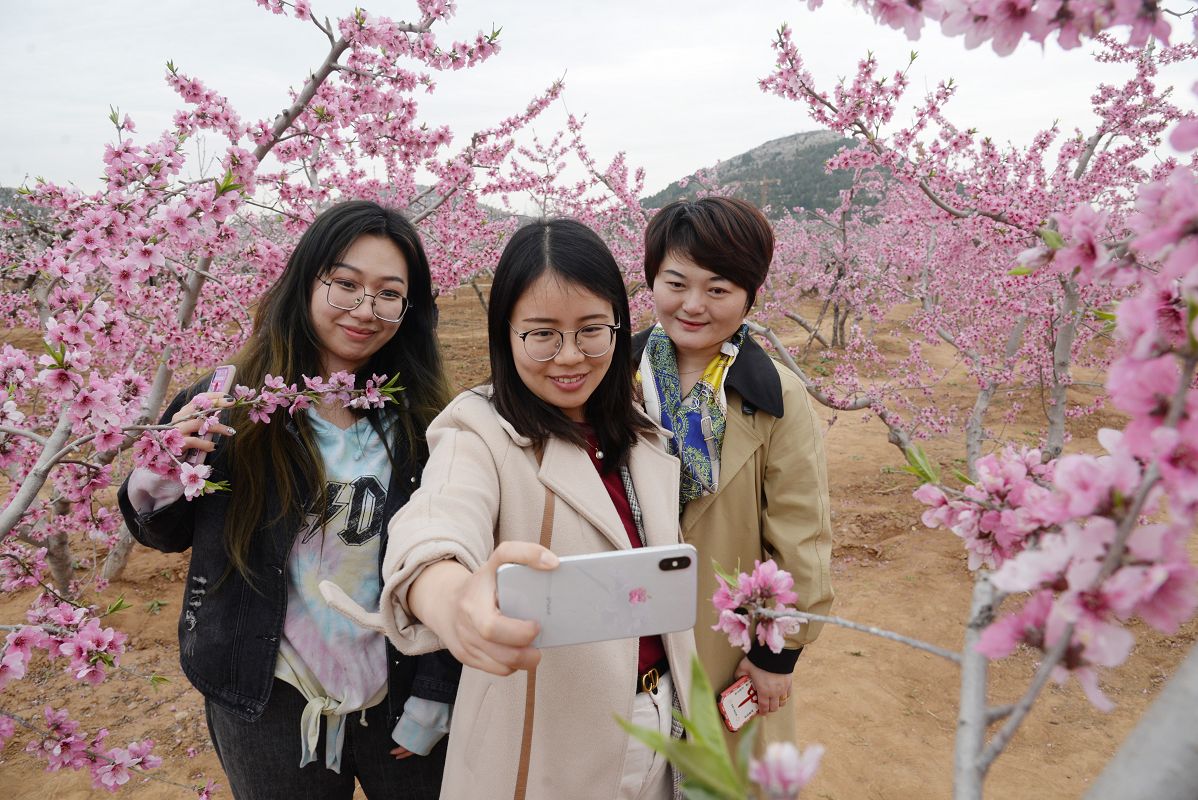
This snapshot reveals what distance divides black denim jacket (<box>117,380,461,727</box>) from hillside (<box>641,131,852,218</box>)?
2755cm

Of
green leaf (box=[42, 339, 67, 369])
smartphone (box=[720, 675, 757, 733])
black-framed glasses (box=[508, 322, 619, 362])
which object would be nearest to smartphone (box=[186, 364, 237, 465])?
green leaf (box=[42, 339, 67, 369])

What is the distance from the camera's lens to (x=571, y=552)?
142 centimetres

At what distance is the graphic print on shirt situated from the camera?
178 cm

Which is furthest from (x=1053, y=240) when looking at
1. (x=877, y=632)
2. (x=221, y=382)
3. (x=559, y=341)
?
(x=221, y=382)

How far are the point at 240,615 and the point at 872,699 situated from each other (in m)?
3.66

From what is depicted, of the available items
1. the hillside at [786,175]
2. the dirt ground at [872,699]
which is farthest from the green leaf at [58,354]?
the hillside at [786,175]

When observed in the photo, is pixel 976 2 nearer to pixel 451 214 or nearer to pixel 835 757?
pixel 835 757

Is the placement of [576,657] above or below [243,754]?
above

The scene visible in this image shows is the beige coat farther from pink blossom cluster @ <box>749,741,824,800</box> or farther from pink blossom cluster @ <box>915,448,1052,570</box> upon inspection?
pink blossom cluster @ <box>749,741,824,800</box>

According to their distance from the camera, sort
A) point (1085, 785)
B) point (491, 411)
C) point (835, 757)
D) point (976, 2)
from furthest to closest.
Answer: point (835, 757) → point (1085, 785) → point (491, 411) → point (976, 2)

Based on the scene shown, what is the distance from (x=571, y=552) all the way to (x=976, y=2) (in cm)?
119

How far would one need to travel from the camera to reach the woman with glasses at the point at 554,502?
137 cm

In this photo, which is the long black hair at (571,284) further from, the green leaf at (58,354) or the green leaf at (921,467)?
the green leaf at (58,354)

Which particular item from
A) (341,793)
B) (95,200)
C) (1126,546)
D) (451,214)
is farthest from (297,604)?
(451,214)
